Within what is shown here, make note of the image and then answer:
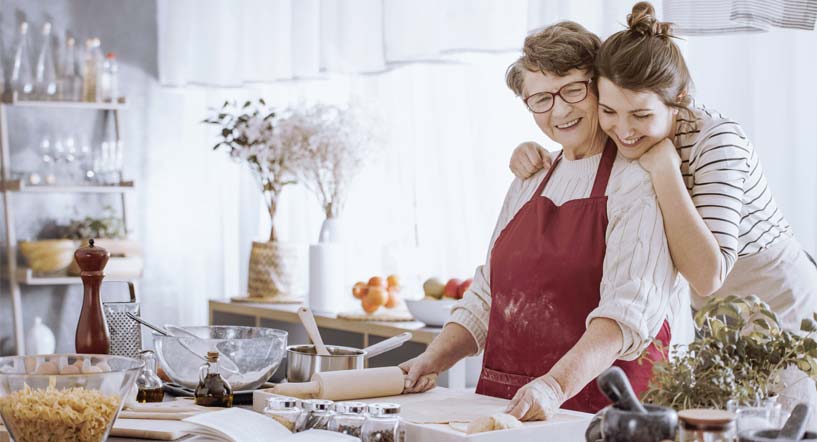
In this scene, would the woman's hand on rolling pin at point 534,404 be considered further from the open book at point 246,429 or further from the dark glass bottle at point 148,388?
the dark glass bottle at point 148,388

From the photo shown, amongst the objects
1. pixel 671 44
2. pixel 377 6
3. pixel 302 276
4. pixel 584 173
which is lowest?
pixel 302 276

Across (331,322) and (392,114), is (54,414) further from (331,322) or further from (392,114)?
(392,114)

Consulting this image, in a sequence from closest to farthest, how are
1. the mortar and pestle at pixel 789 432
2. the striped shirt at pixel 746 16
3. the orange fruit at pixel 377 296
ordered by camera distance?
the mortar and pestle at pixel 789 432 < the striped shirt at pixel 746 16 < the orange fruit at pixel 377 296

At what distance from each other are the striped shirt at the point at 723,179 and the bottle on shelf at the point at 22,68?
3.72 meters

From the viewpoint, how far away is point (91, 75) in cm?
494

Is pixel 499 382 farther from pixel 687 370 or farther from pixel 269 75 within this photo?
pixel 269 75

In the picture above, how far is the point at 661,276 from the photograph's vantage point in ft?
5.94

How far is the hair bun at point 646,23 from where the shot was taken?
1.89m

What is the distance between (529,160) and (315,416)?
0.94m

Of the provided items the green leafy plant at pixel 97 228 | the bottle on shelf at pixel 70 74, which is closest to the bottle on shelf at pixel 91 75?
the bottle on shelf at pixel 70 74

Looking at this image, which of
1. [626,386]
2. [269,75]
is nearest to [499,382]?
[626,386]

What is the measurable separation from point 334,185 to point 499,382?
1.98 metres

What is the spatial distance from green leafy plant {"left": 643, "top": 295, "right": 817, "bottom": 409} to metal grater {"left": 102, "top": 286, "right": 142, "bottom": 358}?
1.21 meters

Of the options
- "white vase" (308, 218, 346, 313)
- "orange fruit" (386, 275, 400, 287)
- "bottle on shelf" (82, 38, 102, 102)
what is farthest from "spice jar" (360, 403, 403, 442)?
"bottle on shelf" (82, 38, 102, 102)
